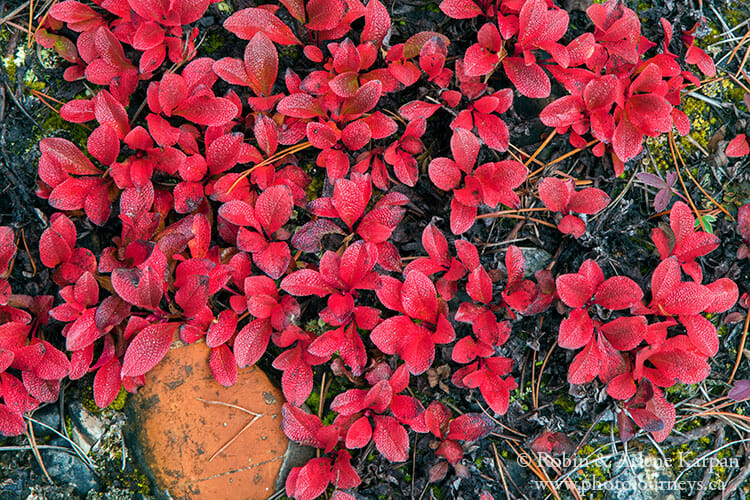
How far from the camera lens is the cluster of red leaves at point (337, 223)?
2061 millimetres

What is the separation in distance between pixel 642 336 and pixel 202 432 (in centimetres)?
173

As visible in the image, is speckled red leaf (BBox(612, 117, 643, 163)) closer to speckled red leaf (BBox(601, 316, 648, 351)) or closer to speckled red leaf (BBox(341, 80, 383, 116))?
speckled red leaf (BBox(601, 316, 648, 351))

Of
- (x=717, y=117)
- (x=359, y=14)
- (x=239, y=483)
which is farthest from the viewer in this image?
(x=717, y=117)

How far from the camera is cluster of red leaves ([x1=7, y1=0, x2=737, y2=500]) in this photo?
6.76 ft

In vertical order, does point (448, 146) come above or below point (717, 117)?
above

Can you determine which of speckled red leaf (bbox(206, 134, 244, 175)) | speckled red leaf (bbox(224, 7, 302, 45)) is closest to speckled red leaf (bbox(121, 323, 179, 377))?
speckled red leaf (bbox(206, 134, 244, 175))

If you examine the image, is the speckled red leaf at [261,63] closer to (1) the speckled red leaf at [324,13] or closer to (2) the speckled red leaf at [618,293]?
(1) the speckled red leaf at [324,13]

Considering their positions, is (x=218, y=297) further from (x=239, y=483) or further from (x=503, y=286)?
(x=503, y=286)

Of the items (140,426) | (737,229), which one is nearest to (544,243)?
(737,229)

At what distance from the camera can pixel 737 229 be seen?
90.6 inches

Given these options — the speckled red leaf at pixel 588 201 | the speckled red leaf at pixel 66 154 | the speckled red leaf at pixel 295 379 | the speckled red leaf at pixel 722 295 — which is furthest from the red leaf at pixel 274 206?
the speckled red leaf at pixel 722 295

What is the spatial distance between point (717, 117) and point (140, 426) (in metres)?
2.85

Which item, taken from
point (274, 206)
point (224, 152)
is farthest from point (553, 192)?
point (224, 152)

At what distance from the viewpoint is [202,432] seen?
2.10m
